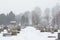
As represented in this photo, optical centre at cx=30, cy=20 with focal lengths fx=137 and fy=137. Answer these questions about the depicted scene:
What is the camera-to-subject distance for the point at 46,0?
3107 millimetres

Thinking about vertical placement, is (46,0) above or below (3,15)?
above

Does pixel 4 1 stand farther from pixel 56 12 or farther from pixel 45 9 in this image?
pixel 56 12

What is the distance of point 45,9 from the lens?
3.12 m

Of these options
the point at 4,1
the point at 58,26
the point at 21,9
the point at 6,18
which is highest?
the point at 4,1

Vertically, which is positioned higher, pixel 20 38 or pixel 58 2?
pixel 58 2

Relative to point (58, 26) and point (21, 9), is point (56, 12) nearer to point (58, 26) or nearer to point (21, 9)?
point (58, 26)

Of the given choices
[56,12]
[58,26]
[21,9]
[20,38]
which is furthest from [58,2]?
[20,38]

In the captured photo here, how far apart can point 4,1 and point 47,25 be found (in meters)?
1.10

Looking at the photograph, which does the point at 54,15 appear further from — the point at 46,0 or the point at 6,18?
the point at 6,18

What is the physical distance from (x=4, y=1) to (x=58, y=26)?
4.41ft

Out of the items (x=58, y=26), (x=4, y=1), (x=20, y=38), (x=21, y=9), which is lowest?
(x=20, y=38)

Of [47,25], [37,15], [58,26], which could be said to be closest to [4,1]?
[37,15]

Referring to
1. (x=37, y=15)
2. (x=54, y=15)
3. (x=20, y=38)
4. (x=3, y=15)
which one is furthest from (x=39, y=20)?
(x=3, y=15)

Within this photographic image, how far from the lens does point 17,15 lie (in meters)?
3.06
